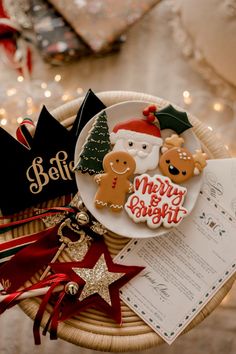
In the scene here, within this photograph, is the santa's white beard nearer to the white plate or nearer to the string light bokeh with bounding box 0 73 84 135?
the white plate

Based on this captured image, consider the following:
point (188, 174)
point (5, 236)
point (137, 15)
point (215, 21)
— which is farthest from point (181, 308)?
point (137, 15)

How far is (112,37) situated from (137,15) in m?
0.09

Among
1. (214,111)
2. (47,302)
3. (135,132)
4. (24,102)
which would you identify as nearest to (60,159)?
(135,132)

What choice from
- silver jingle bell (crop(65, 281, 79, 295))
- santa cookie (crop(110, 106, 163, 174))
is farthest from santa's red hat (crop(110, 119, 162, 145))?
silver jingle bell (crop(65, 281, 79, 295))

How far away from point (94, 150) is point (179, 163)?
154 mm

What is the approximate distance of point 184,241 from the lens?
0.91m

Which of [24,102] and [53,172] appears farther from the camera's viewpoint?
[24,102]

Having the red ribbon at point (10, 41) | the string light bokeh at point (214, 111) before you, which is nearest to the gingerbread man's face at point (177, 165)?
the string light bokeh at point (214, 111)

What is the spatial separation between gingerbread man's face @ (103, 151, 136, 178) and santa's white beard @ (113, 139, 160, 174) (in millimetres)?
12

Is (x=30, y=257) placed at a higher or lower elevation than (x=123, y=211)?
lower

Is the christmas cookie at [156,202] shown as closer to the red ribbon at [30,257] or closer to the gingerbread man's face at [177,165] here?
the gingerbread man's face at [177,165]

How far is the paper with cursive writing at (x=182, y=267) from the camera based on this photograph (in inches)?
35.1

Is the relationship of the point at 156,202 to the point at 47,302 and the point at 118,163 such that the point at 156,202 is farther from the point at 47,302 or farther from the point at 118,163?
the point at 47,302

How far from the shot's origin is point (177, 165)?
2.94 feet
